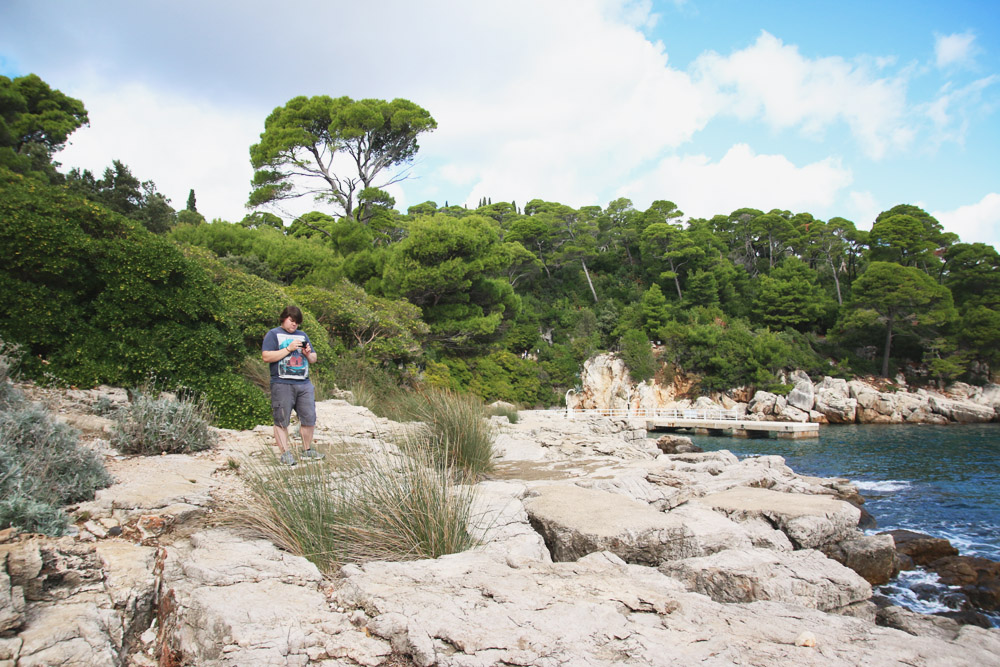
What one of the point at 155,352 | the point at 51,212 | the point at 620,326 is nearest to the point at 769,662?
the point at 155,352

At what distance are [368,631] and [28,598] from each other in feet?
4.06

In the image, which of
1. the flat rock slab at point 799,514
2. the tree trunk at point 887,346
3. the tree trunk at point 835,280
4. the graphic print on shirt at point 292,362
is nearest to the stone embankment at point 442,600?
the flat rock slab at point 799,514

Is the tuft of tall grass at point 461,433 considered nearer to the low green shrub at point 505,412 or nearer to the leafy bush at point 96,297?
the leafy bush at point 96,297

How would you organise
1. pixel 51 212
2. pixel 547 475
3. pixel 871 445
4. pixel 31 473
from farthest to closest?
pixel 871 445 → pixel 547 475 → pixel 51 212 → pixel 31 473

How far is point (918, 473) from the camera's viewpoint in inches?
445

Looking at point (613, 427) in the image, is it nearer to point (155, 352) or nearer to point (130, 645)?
point (155, 352)

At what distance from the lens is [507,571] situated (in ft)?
8.33

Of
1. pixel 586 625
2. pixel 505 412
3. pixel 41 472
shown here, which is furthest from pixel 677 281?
pixel 41 472

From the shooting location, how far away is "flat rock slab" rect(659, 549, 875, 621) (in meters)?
3.01

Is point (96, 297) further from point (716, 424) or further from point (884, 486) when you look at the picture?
point (716, 424)

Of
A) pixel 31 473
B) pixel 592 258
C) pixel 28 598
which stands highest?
pixel 592 258

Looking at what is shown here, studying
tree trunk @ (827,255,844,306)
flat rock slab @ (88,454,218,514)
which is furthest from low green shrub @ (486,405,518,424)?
tree trunk @ (827,255,844,306)

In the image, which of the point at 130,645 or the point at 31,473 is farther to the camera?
the point at 31,473

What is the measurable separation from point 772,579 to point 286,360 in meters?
4.07
